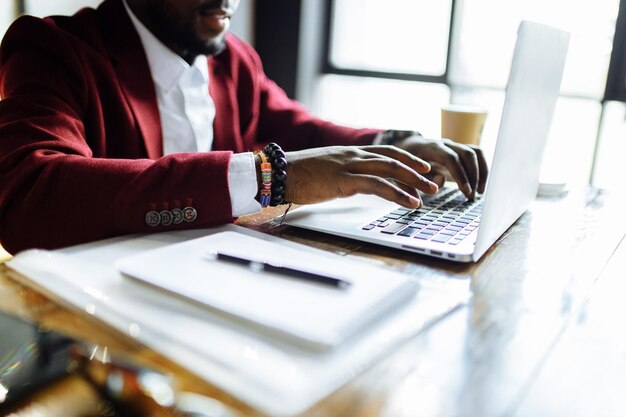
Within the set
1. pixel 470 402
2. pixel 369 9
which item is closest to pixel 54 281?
pixel 470 402

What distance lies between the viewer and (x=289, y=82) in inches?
107

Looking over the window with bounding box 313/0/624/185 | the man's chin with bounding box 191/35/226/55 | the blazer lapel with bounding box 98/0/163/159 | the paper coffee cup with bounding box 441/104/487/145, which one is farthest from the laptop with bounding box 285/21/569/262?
the window with bounding box 313/0/624/185

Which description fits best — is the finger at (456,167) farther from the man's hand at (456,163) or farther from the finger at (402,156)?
the finger at (402,156)

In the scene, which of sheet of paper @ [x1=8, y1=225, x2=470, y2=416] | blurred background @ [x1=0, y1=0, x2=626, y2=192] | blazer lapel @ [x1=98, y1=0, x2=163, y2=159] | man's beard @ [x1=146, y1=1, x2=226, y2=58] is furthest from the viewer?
blurred background @ [x1=0, y1=0, x2=626, y2=192]

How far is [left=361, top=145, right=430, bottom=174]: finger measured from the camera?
816 millimetres

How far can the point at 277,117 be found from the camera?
1.45 metres

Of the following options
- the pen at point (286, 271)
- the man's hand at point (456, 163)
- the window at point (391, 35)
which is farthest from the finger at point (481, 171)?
the window at point (391, 35)

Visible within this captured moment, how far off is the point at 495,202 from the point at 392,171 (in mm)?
143

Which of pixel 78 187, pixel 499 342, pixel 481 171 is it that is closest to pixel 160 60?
pixel 78 187

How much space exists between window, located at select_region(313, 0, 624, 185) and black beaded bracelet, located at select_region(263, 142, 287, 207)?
1.60 m

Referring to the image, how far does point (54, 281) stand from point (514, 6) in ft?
7.41

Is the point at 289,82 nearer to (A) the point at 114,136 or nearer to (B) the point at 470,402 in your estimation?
(A) the point at 114,136

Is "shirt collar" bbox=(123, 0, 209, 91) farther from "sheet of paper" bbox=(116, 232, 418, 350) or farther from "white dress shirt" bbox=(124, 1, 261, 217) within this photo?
"sheet of paper" bbox=(116, 232, 418, 350)

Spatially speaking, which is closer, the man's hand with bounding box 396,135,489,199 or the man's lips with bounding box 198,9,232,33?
the man's hand with bounding box 396,135,489,199
